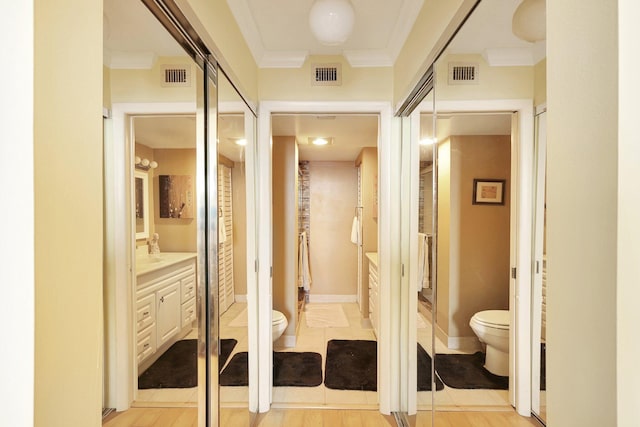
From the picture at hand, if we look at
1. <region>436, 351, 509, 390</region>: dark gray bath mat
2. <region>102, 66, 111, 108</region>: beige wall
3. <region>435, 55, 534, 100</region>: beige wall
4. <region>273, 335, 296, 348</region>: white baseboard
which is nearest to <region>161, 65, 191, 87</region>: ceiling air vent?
<region>102, 66, 111, 108</region>: beige wall

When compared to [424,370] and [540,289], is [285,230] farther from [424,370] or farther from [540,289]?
[540,289]

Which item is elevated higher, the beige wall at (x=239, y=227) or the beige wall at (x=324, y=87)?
the beige wall at (x=324, y=87)

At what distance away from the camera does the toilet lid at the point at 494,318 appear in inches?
34.0

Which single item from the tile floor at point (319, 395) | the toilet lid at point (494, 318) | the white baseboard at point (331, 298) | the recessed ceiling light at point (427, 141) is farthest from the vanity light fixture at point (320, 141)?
the toilet lid at point (494, 318)

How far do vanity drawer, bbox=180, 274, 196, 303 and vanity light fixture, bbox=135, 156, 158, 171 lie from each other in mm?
439

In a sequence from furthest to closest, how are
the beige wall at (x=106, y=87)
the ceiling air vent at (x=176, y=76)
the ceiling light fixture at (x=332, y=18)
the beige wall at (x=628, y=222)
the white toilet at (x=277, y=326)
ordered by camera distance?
1. the white toilet at (x=277, y=326)
2. the ceiling light fixture at (x=332, y=18)
3. the ceiling air vent at (x=176, y=76)
4. the beige wall at (x=106, y=87)
5. the beige wall at (x=628, y=222)

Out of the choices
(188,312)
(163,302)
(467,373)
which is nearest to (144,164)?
(163,302)

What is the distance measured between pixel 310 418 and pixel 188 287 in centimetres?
161

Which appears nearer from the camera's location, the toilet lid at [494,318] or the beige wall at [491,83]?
the beige wall at [491,83]

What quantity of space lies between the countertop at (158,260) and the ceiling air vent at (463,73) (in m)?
1.15

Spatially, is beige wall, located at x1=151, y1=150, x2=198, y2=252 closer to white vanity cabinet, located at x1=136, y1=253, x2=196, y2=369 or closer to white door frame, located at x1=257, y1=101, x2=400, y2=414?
white vanity cabinet, located at x1=136, y1=253, x2=196, y2=369

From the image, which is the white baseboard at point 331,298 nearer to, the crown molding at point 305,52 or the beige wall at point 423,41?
the beige wall at point 423,41

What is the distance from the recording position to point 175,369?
3.50ft
